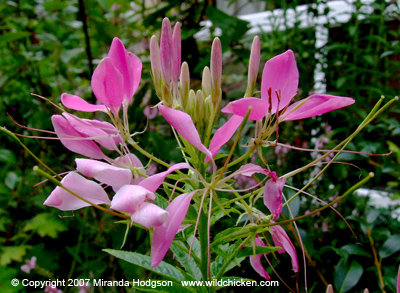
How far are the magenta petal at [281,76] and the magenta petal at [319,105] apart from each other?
Result: 0.05 ft

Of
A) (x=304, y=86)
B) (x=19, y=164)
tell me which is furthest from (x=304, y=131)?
(x=19, y=164)

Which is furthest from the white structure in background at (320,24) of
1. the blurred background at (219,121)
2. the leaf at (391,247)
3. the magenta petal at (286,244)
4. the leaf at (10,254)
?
the leaf at (10,254)

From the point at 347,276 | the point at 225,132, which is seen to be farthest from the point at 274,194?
the point at 347,276

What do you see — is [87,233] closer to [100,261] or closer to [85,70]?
[100,261]

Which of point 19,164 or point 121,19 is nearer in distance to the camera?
point 19,164

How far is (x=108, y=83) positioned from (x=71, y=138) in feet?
0.21

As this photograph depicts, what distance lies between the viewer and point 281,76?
0.94 feet

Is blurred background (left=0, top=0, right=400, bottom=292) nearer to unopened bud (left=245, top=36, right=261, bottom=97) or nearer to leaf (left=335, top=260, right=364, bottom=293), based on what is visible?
leaf (left=335, top=260, right=364, bottom=293)

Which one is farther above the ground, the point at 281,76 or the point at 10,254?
the point at 281,76

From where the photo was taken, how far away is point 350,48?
94 cm

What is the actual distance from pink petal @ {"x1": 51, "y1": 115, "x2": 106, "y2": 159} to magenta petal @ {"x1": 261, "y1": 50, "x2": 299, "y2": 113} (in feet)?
0.59

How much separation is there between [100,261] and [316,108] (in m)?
0.83

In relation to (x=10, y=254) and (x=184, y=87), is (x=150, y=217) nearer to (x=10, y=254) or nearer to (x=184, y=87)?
(x=184, y=87)

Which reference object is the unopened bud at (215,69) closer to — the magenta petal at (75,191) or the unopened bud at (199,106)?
the unopened bud at (199,106)
